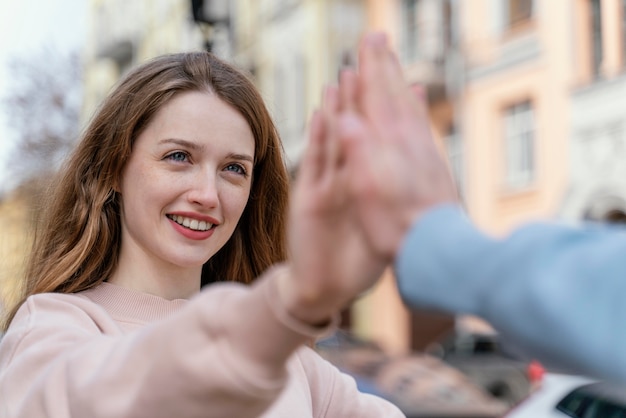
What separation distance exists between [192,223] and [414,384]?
685cm

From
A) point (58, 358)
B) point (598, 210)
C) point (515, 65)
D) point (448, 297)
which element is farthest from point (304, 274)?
point (515, 65)

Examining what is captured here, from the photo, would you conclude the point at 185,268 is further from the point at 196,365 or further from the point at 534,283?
the point at 534,283

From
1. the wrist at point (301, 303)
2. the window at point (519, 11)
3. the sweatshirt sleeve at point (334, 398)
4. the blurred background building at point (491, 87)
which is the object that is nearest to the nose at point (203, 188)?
the sweatshirt sleeve at point (334, 398)

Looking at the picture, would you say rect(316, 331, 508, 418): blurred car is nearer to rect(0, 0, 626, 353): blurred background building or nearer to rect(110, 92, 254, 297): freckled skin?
rect(0, 0, 626, 353): blurred background building

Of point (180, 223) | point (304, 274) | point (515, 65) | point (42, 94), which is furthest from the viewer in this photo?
point (515, 65)

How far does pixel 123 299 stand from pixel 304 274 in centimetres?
89

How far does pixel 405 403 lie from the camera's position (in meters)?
8.20

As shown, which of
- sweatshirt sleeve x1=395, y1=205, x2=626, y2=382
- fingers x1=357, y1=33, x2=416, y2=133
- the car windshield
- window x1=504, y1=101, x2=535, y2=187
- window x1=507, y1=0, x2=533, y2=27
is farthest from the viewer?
window x1=507, y1=0, x2=533, y2=27

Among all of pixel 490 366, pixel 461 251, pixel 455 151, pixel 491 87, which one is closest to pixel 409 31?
pixel 455 151

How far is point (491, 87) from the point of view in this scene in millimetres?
19734

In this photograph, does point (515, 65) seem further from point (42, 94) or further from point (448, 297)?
point (448, 297)

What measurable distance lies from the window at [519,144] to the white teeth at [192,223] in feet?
55.1

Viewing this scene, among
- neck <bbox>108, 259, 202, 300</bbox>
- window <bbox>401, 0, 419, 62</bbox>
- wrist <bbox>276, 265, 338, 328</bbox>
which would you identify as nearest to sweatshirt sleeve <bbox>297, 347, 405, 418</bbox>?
neck <bbox>108, 259, 202, 300</bbox>

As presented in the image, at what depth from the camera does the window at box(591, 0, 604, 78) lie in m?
17.0
